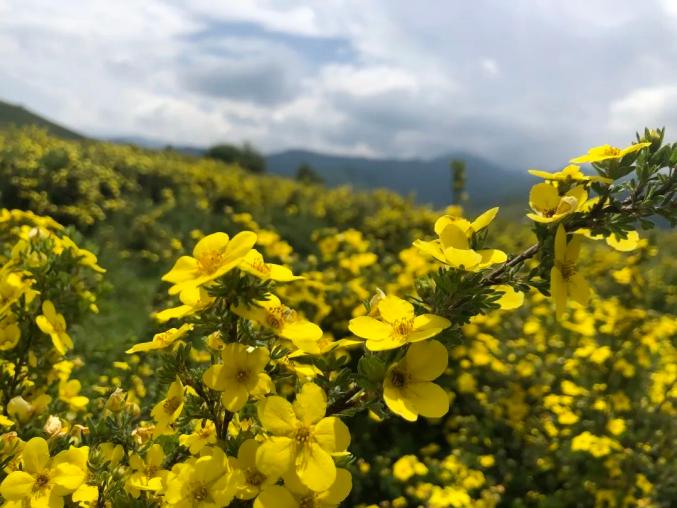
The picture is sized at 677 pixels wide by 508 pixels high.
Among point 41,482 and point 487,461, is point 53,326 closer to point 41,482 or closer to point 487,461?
point 41,482

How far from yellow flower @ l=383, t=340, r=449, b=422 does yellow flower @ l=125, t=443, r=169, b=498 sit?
54 centimetres

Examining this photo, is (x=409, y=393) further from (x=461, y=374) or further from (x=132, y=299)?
(x=132, y=299)

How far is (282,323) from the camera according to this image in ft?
3.77

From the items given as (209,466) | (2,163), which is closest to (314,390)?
(209,466)

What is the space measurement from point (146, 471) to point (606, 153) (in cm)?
130

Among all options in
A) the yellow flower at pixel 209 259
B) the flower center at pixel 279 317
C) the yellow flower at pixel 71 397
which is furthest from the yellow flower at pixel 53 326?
the flower center at pixel 279 317

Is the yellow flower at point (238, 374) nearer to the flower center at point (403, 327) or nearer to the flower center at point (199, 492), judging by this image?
the flower center at point (199, 492)

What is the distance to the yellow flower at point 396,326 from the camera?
985 mm

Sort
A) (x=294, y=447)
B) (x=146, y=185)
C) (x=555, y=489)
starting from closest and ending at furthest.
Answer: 1. (x=294, y=447)
2. (x=555, y=489)
3. (x=146, y=185)

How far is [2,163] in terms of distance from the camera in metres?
9.47

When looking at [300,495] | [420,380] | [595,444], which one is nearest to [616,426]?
[595,444]

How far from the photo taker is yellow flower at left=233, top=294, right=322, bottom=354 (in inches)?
41.0

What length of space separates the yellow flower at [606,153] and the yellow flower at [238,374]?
820mm

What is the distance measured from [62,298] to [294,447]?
1406 mm
